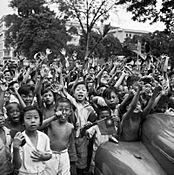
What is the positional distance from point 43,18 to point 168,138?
2868 centimetres

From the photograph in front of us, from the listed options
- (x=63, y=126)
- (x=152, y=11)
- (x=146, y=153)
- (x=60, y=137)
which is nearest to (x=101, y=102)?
(x=63, y=126)

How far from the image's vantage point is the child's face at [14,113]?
331 cm

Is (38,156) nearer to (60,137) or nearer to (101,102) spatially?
(60,137)

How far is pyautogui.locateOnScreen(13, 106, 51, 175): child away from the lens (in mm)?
2779

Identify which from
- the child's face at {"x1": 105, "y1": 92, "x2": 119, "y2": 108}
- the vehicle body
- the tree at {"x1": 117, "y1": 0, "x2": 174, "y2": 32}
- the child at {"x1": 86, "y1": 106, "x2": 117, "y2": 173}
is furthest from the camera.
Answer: the tree at {"x1": 117, "y1": 0, "x2": 174, "y2": 32}

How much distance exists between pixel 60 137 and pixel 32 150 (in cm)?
62

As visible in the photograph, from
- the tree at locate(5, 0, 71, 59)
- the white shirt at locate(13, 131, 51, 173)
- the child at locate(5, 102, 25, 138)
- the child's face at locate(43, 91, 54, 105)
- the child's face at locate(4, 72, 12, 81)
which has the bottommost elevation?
the white shirt at locate(13, 131, 51, 173)

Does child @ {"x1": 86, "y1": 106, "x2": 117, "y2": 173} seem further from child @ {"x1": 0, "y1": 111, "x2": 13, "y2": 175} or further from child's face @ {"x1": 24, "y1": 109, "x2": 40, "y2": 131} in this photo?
child @ {"x1": 0, "y1": 111, "x2": 13, "y2": 175}

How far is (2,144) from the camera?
2.87 meters

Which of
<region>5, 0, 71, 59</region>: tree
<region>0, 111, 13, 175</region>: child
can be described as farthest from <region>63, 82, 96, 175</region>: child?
<region>5, 0, 71, 59</region>: tree

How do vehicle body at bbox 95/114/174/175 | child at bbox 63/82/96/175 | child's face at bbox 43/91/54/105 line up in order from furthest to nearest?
child's face at bbox 43/91/54/105 → child at bbox 63/82/96/175 → vehicle body at bbox 95/114/174/175

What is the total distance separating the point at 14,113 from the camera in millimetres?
3312

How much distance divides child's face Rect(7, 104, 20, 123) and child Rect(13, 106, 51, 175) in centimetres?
44

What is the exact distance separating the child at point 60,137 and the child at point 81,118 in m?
0.36
